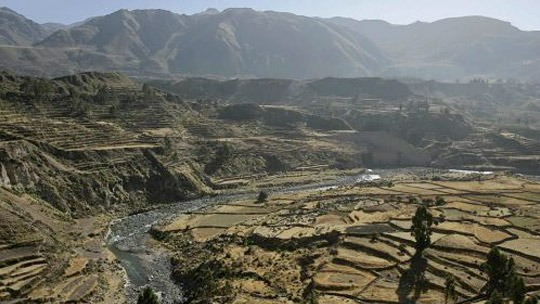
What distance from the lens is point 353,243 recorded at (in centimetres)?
6322

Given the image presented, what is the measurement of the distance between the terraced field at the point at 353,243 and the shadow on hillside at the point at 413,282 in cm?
10

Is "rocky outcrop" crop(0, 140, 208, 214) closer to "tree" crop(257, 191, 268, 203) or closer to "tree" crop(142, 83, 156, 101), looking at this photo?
"tree" crop(257, 191, 268, 203)

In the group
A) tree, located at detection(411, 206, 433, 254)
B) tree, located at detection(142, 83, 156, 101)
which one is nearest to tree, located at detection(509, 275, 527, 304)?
tree, located at detection(411, 206, 433, 254)

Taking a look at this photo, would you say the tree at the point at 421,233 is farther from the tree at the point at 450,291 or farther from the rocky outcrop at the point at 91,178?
the rocky outcrop at the point at 91,178

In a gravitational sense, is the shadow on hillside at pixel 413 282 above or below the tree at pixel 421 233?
below

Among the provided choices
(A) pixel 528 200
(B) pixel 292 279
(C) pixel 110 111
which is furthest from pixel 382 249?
(C) pixel 110 111

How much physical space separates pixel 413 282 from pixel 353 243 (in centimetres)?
1139

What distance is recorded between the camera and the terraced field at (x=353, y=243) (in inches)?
2053

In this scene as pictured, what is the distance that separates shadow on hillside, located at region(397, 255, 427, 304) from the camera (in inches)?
1962

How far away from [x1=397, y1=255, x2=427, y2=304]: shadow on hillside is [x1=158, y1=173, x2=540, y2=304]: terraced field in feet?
0.32

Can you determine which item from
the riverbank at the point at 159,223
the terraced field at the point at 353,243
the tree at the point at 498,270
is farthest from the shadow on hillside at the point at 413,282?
the riverbank at the point at 159,223

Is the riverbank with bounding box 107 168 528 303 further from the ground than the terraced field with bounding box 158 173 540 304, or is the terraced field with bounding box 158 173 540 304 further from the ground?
the terraced field with bounding box 158 173 540 304

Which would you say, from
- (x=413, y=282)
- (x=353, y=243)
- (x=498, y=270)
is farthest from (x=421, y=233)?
(x=498, y=270)

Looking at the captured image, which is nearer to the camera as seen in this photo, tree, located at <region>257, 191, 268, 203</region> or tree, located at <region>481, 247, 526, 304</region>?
tree, located at <region>481, 247, 526, 304</region>
